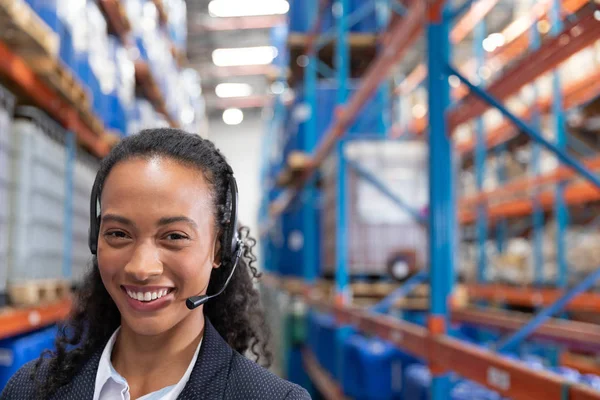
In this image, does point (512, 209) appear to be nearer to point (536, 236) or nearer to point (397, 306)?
point (536, 236)

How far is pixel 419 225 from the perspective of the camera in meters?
5.75

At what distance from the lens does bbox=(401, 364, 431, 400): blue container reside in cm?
338

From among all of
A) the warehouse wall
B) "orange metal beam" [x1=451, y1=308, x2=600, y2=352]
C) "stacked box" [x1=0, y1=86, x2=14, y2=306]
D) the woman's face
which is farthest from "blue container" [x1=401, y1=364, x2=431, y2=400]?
the warehouse wall

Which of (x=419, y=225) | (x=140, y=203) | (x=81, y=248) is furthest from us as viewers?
(x=419, y=225)

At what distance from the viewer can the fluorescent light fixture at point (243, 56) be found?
1983 cm

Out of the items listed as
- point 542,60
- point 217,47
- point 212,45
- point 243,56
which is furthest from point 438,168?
point 243,56

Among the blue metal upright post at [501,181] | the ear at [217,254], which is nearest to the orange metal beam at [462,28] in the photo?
the blue metal upright post at [501,181]

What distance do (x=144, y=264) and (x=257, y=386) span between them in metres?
0.29

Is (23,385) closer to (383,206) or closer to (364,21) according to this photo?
(383,206)

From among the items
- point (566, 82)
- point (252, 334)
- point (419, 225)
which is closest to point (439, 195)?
point (252, 334)

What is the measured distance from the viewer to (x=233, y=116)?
23328 mm

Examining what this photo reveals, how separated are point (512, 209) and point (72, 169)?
5.49 metres

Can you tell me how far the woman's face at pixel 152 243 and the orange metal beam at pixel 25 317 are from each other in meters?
1.44

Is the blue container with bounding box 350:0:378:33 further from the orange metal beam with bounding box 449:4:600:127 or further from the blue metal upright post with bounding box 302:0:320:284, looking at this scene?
the orange metal beam with bounding box 449:4:600:127
